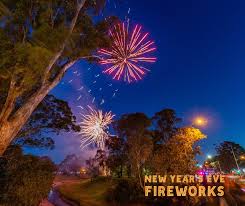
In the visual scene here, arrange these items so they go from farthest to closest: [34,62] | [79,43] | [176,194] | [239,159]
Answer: [239,159] < [176,194] < [79,43] < [34,62]

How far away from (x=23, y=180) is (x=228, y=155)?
78.9 m

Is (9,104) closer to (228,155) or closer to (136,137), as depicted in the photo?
(136,137)

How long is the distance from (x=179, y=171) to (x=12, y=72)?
14.5 metres

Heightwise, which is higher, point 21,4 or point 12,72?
point 21,4

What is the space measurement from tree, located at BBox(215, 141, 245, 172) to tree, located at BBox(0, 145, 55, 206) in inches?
2975

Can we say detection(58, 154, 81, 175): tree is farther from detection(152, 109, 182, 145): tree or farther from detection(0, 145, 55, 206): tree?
detection(0, 145, 55, 206): tree

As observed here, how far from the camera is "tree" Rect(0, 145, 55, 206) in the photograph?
41.7 feet

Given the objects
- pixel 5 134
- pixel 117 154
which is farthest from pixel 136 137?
pixel 5 134

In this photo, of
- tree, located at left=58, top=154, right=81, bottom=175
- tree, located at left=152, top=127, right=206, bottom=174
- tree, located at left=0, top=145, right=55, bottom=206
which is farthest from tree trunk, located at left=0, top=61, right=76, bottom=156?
tree, located at left=58, top=154, right=81, bottom=175

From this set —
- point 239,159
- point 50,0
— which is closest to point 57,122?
point 50,0

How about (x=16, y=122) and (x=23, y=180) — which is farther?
(x=23, y=180)

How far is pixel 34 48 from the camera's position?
10.8 metres

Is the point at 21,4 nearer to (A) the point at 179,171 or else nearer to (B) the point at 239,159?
(A) the point at 179,171

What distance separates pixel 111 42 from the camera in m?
17.2
